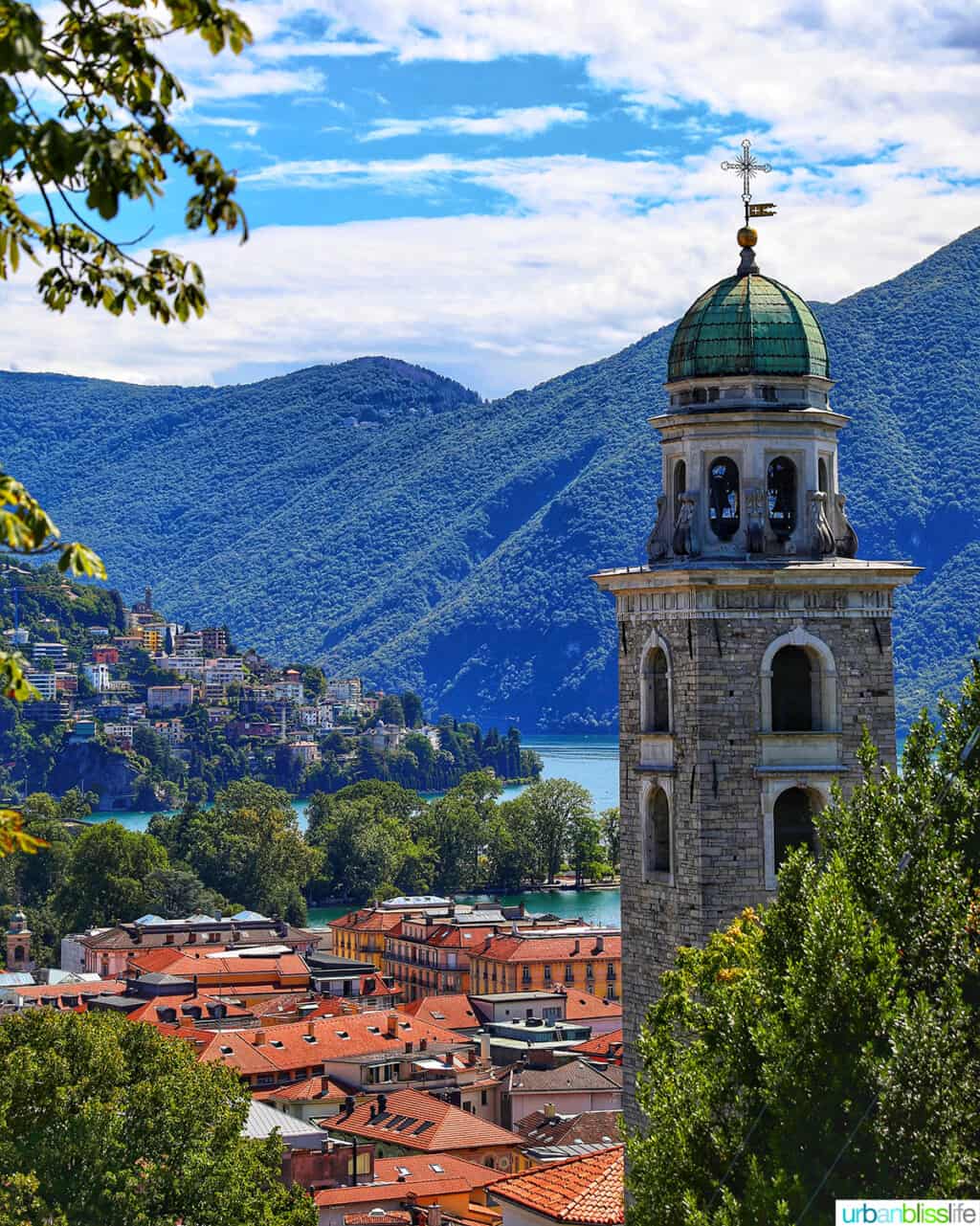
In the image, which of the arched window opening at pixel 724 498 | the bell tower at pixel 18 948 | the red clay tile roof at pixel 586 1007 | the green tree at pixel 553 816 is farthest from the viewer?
the green tree at pixel 553 816

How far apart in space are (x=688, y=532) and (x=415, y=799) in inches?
6348

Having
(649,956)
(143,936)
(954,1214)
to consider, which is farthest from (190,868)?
(954,1214)

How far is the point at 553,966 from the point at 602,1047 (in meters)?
25.8

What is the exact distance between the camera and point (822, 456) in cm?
2453

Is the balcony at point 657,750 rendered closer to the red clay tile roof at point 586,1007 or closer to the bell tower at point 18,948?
the red clay tile roof at point 586,1007

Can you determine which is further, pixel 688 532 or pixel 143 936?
pixel 143 936

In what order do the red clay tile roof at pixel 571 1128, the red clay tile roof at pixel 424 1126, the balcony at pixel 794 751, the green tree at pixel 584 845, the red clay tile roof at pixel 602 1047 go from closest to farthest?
the balcony at pixel 794 751, the red clay tile roof at pixel 424 1126, the red clay tile roof at pixel 571 1128, the red clay tile roof at pixel 602 1047, the green tree at pixel 584 845

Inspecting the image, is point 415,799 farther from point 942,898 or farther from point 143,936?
point 942,898

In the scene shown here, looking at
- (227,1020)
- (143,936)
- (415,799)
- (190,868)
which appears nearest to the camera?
(227,1020)

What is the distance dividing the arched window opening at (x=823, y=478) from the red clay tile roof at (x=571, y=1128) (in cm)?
3440

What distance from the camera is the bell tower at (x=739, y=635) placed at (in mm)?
23688

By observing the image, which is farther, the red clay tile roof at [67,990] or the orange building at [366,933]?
the orange building at [366,933]

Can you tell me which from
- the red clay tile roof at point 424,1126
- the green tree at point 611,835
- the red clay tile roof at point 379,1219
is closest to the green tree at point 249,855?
the green tree at point 611,835

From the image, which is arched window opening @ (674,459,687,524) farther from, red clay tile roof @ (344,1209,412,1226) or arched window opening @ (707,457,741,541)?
red clay tile roof @ (344,1209,412,1226)
